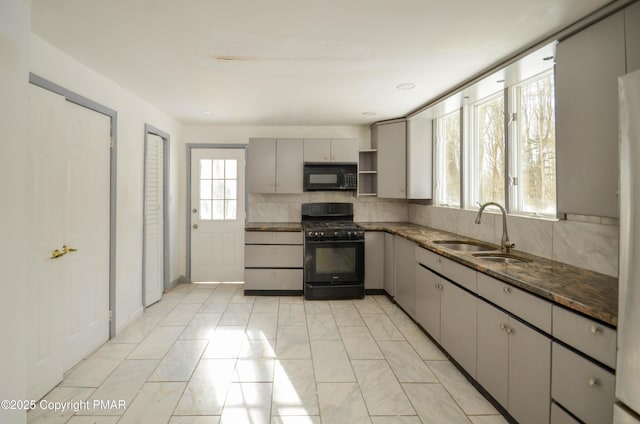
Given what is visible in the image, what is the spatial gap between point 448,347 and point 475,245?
991 millimetres

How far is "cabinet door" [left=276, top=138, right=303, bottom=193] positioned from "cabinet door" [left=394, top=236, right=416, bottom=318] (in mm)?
1664

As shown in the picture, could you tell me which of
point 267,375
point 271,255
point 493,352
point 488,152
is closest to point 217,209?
point 271,255

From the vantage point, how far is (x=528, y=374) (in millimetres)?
1655

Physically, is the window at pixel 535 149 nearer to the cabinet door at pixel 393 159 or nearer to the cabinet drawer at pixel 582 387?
the cabinet drawer at pixel 582 387

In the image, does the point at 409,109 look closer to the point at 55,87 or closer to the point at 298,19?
the point at 298,19

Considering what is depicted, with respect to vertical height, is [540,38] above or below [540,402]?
above

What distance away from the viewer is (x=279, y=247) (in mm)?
4262

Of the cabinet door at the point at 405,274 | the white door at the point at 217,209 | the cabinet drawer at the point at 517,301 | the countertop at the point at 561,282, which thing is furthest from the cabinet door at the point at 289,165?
the cabinet drawer at the point at 517,301

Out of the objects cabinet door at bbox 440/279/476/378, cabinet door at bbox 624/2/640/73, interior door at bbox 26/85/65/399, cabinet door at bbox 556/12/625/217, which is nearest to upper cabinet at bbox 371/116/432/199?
cabinet door at bbox 440/279/476/378

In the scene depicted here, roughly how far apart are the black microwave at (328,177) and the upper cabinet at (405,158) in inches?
16.9

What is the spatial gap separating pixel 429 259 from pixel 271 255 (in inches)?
84.5

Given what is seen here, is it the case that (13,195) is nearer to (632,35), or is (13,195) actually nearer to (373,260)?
(632,35)

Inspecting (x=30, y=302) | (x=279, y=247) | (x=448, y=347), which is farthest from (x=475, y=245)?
(x=30, y=302)

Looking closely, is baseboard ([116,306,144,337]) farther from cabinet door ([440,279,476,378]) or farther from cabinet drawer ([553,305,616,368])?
cabinet drawer ([553,305,616,368])
